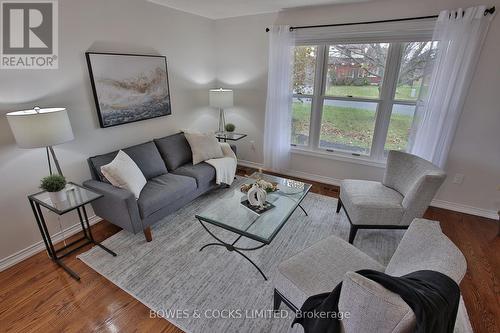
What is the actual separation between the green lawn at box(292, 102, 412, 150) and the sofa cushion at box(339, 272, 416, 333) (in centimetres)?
289

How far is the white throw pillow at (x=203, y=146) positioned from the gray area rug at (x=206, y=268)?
0.79m

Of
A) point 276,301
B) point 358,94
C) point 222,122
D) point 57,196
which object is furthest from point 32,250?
point 358,94

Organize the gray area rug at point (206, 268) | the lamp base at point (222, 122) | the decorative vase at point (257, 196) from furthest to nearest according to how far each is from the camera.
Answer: the lamp base at point (222, 122) < the decorative vase at point (257, 196) < the gray area rug at point (206, 268)

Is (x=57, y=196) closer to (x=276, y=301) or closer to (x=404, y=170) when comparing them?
(x=276, y=301)

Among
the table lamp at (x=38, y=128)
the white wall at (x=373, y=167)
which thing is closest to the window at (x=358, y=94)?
the white wall at (x=373, y=167)

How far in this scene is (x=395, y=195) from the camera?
2.43m

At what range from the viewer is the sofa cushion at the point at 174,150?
3.15 metres

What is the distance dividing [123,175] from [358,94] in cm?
307

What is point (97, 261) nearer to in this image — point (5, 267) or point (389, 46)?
point (5, 267)

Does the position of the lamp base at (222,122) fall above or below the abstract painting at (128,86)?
below

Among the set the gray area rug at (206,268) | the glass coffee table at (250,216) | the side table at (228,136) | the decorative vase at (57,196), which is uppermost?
the side table at (228,136)

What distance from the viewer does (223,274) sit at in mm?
2045

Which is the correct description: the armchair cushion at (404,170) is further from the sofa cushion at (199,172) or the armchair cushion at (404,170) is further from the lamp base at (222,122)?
the lamp base at (222,122)

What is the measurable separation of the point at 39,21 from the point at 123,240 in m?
2.08
